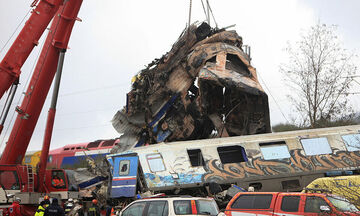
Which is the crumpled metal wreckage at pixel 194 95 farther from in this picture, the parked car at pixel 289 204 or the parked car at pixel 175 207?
the parked car at pixel 175 207

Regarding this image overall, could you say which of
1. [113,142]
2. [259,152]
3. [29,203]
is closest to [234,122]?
[259,152]

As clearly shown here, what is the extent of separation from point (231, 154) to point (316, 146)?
459 cm

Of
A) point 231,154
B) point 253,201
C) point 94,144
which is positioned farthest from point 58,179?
point 94,144

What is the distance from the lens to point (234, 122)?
1093 inches

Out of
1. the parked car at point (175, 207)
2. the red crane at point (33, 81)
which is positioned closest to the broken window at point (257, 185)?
the parked car at point (175, 207)

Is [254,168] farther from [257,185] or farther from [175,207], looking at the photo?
[175,207]

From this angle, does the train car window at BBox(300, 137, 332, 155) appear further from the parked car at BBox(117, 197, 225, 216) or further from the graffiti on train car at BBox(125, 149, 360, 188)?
the parked car at BBox(117, 197, 225, 216)

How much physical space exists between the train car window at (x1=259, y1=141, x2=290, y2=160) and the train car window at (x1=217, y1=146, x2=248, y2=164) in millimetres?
1249

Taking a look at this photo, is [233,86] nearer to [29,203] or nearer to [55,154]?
[29,203]

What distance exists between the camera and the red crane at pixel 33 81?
61.0 feet

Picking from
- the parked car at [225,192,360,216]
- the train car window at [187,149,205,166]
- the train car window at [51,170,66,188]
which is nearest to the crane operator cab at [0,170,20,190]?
the train car window at [51,170,66,188]

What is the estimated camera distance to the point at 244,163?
2083 centimetres

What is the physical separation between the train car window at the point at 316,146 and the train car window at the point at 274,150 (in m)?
1.03

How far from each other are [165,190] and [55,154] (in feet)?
108
